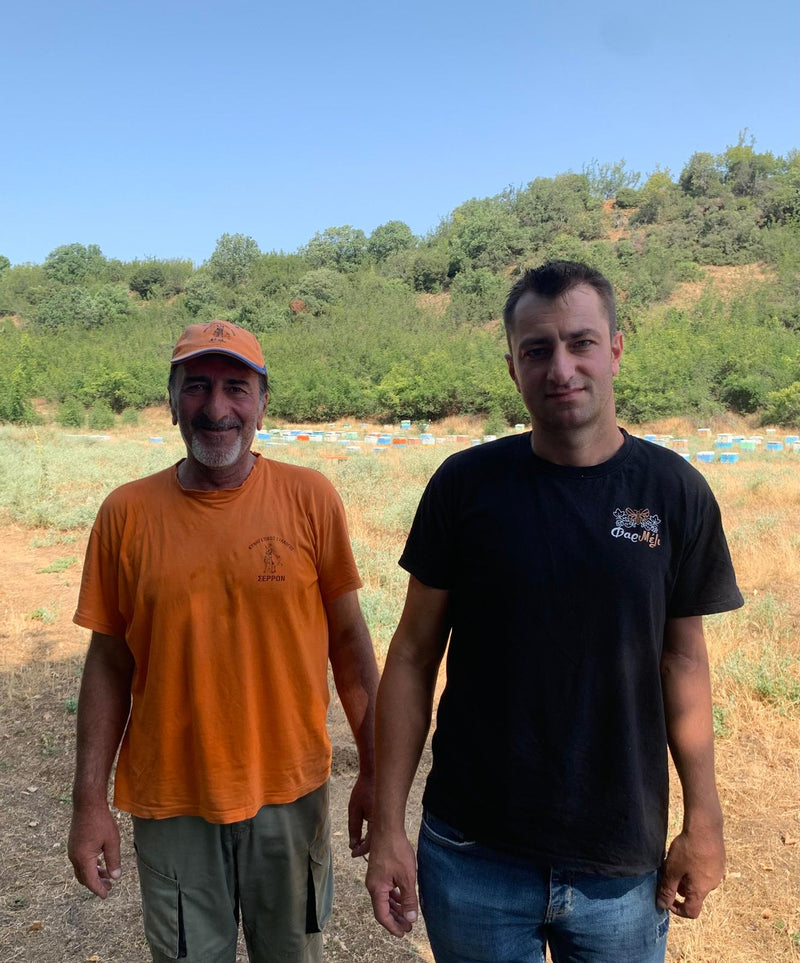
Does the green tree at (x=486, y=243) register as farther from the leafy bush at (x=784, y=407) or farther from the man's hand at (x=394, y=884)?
the man's hand at (x=394, y=884)

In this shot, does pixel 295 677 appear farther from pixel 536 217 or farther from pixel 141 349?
pixel 536 217

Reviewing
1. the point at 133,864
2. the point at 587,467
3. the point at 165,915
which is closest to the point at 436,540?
the point at 587,467

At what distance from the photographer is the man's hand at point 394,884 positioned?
1522 mm

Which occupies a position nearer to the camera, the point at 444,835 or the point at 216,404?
the point at 444,835

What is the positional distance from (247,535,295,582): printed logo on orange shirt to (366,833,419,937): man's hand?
632 mm

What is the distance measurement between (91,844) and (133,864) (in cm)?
187

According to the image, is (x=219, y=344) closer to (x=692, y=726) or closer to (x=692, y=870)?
(x=692, y=726)

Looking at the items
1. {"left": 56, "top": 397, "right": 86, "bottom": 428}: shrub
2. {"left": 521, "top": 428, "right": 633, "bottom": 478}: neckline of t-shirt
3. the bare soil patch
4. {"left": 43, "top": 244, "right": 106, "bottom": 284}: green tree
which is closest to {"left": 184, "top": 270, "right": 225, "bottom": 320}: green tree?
{"left": 43, "top": 244, "right": 106, "bottom": 284}: green tree

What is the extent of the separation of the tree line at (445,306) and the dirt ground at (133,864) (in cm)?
2809

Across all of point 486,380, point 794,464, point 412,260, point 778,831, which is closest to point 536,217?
point 412,260

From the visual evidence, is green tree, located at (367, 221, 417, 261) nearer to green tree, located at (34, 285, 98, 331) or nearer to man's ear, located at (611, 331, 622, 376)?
green tree, located at (34, 285, 98, 331)

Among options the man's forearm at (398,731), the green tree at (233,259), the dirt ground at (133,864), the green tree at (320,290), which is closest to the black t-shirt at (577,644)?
the man's forearm at (398,731)

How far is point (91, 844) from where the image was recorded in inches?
70.5

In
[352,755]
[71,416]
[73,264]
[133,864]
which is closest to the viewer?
[133,864]
